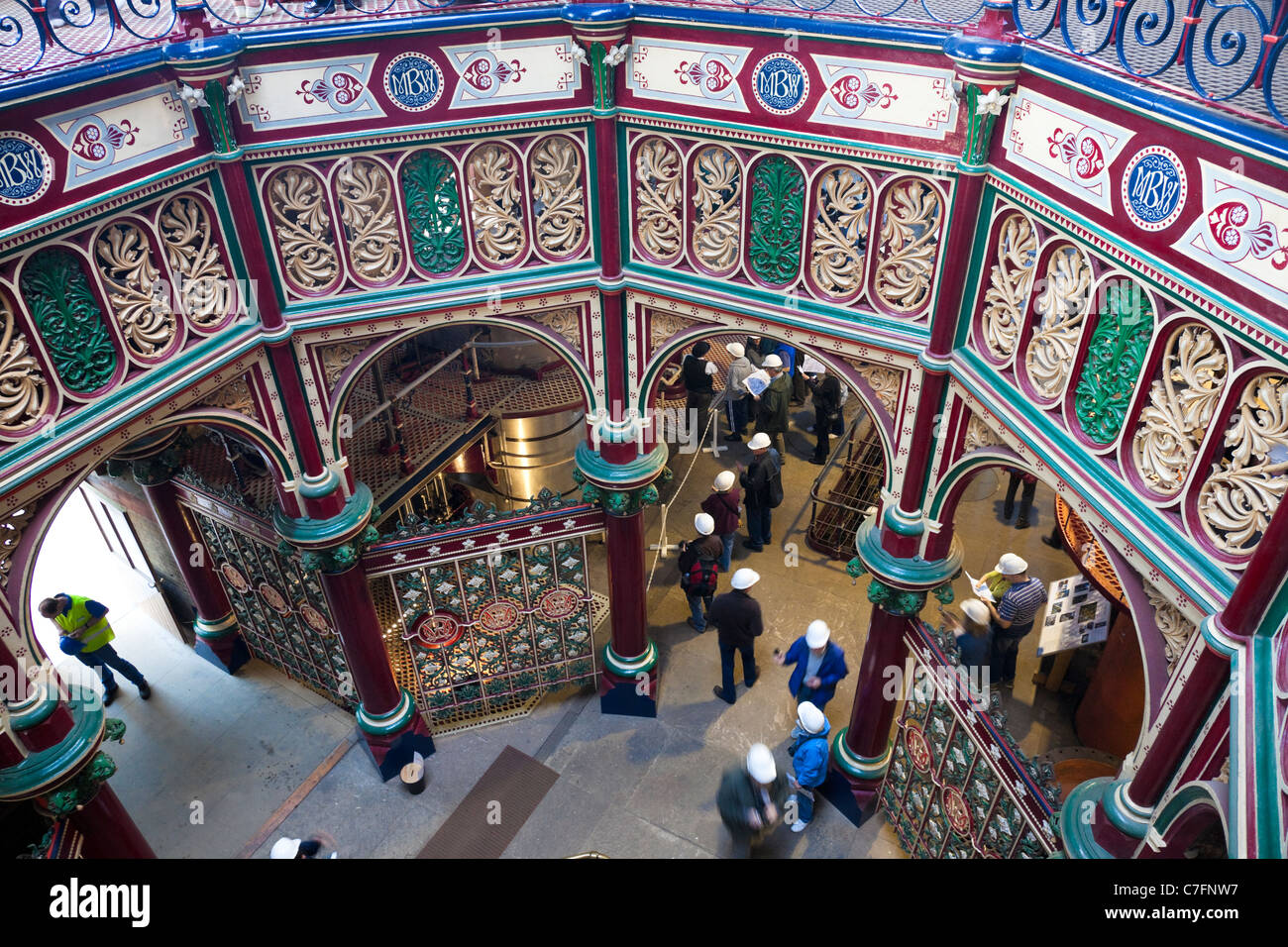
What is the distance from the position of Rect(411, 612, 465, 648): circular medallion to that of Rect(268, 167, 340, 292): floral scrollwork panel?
330 cm

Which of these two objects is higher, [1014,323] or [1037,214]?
[1037,214]

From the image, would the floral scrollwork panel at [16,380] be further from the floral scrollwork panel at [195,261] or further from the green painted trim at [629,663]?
the green painted trim at [629,663]

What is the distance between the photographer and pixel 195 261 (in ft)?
20.0

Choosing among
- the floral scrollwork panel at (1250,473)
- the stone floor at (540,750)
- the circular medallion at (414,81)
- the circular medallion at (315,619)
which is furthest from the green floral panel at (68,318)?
the floral scrollwork panel at (1250,473)

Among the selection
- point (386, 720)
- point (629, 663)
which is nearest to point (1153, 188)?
point (629, 663)

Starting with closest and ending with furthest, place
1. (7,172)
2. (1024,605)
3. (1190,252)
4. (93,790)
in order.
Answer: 1. (1190,252)
2. (7,172)
3. (93,790)
4. (1024,605)

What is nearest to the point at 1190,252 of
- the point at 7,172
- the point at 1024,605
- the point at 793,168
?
the point at 793,168

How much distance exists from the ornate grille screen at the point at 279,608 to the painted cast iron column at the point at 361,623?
33cm

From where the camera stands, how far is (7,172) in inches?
195

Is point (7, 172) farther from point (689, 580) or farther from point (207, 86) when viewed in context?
point (689, 580)

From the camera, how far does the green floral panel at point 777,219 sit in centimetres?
626

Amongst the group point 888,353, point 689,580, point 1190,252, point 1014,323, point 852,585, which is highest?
point 1190,252

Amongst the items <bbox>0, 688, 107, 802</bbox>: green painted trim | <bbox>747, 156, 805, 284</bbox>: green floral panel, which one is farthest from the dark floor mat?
<bbox>747, 156, 805, 284</bbox>: green floral panel

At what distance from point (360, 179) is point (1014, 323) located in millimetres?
4607
